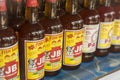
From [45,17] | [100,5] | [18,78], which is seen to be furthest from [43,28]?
[100,5]

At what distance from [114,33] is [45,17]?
0.35 meters

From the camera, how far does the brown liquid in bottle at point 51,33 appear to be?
85 cm

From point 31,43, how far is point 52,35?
92mm

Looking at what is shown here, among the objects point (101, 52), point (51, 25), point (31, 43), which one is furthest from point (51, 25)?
point (101, 52)

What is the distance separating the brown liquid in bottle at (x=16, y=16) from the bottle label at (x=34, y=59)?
8cm

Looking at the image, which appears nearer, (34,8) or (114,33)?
(34,8)

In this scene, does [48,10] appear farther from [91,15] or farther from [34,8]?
[91,15]

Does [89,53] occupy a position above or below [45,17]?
below

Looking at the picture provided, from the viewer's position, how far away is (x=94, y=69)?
100 cm

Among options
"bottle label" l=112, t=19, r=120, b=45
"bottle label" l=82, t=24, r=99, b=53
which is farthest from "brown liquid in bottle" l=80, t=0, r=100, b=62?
"bottle label" l=112, t=19, r=120, b=45

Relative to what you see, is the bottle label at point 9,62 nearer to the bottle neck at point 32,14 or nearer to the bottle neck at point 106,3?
Answer: the bottle neck at point 32,14

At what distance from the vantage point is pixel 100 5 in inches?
40.7

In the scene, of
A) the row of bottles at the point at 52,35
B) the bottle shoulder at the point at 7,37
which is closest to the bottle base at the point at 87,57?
the row of bottles at the point at 52,35

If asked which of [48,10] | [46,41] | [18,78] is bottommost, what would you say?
[18,78]
